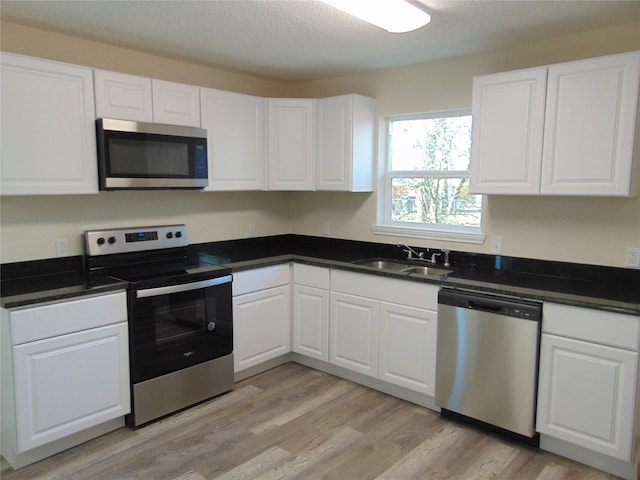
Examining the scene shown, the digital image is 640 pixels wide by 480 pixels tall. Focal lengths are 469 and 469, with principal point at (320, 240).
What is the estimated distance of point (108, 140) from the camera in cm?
282

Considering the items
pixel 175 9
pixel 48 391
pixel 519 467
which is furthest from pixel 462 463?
pixel 175 9

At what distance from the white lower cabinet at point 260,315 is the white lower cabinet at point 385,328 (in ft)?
1.40

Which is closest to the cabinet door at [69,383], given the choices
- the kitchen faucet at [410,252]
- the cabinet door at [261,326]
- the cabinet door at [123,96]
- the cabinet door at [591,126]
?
the cabinet door at [261,326]

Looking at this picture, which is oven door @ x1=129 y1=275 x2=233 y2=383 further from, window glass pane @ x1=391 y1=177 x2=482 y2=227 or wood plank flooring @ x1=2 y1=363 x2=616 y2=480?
window glass pane @ x1=391 y1=177 x2=482 y2=227

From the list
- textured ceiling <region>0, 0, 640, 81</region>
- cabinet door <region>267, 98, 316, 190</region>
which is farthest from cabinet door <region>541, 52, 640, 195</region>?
cabinet door <region>267, 98, 316, 190</region>

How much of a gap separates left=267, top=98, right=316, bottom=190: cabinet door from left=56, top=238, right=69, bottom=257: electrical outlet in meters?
1.58

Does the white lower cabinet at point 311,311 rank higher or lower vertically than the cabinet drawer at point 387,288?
lower

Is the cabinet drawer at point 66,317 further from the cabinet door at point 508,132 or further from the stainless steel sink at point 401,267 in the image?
the cabinet door at point 508,132

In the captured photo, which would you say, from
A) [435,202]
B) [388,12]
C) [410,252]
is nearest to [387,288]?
[410,252]

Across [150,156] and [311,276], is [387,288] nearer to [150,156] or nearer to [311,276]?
[311,276]

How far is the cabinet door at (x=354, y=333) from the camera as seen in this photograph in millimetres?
3344

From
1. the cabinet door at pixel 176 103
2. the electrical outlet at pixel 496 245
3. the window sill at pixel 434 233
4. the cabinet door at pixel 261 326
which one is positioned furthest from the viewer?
the cabinet door at pixel 261 326

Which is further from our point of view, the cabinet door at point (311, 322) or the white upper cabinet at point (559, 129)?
the cabinet door at point (311, 322)

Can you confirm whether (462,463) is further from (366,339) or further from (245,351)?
(245,351)
